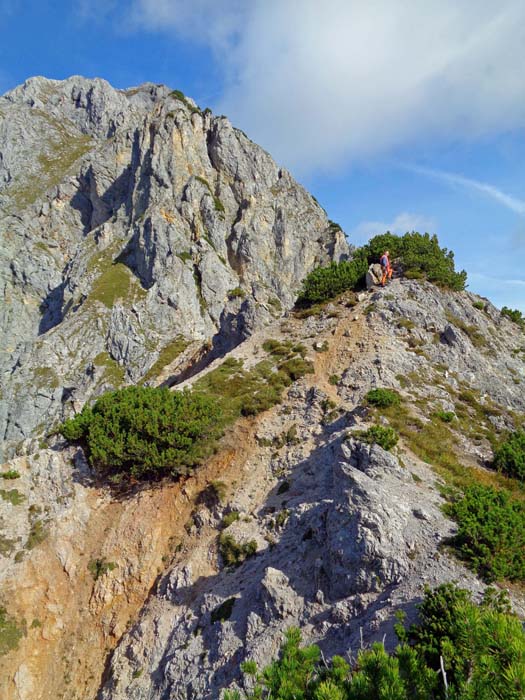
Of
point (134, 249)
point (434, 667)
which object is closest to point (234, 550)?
point (434, 667)

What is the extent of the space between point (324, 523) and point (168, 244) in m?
95.7

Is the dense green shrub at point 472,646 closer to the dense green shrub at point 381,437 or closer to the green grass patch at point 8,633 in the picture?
the dense green shrub at point 381,437

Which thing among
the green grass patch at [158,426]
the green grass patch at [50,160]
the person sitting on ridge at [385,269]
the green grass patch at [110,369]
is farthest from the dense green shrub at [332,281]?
the green grass patch at [50,160]

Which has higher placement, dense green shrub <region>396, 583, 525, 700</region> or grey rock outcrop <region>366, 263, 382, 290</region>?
A: grey rock outcrop <region>366, 263, 382, 290</region>

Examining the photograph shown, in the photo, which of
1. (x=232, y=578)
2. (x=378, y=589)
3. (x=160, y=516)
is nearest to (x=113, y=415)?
(x=160, y=516)

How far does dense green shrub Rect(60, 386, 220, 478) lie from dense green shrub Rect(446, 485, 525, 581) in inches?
522

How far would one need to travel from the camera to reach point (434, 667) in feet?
25.0

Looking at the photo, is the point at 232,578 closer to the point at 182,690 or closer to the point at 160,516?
the point at 182,690

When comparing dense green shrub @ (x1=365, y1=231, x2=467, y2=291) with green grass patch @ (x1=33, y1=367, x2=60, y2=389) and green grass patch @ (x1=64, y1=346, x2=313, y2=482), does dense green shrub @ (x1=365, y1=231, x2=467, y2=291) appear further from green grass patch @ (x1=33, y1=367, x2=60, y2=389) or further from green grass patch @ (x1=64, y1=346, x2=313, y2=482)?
green grass patch @ (x1=33, y1=367, x2=60, y2=389)

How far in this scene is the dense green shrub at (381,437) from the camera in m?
17.2

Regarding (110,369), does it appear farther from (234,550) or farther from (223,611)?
(223,611)

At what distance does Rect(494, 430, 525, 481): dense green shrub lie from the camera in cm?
1822

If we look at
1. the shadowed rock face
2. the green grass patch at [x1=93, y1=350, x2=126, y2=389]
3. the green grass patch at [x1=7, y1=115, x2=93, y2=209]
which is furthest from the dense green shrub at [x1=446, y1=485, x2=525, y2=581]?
the green grass patch at [x1=7, y1=115, x2=93, y2=209]

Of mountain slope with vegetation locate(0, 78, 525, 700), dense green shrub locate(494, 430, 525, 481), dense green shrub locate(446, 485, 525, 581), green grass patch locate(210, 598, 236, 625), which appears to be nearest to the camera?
mountain slope with vegetation locate(0, 78, 525, 700)
